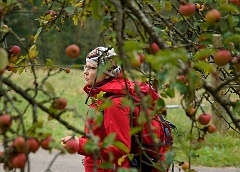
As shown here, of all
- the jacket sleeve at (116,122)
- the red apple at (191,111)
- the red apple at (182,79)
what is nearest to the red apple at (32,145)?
the red apple at (182,79)

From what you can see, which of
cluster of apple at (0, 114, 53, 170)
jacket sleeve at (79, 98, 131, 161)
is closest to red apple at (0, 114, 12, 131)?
cluster of apple at (0, 114, 53, 170)

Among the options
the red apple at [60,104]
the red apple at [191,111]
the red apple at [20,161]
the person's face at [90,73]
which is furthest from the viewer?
the person's face at [90,73]

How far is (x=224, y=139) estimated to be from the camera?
7.79 m

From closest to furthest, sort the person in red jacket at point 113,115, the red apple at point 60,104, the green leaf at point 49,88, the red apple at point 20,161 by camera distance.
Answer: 1. the red apple at point 20,161
2. the red apple at point 60,104
3. the green leaf at point 49,88
4. the person in red jacket at point 113,115

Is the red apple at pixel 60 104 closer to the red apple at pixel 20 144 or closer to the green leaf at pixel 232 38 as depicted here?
the red apple at pixel 20 144

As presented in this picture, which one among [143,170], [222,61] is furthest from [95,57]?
[222,61]

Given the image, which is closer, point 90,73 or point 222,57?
point 222,57

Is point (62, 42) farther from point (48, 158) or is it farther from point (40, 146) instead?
point (40, 146)

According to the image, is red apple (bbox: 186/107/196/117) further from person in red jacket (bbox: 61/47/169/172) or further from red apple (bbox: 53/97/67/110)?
person in red jacket (bbox: 61/47/169/172)

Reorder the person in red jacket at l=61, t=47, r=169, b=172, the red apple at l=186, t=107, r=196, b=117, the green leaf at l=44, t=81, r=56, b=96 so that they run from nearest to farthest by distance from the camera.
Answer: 1. the green leaf at l=44, t=81, r=56, b=96
2. the red apple at l=186, t=107, r=196, b=117
3. the person in red jacket at l=61, t=47, r=169, b=172

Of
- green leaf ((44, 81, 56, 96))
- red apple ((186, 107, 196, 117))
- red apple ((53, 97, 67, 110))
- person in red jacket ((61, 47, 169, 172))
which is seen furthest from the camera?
person in red jacket ((61, 47, 169, 172))

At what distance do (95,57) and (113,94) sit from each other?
28 cm

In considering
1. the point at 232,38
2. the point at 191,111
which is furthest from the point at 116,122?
the point at 232,38

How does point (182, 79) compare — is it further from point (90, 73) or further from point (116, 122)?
point (90, 73)
